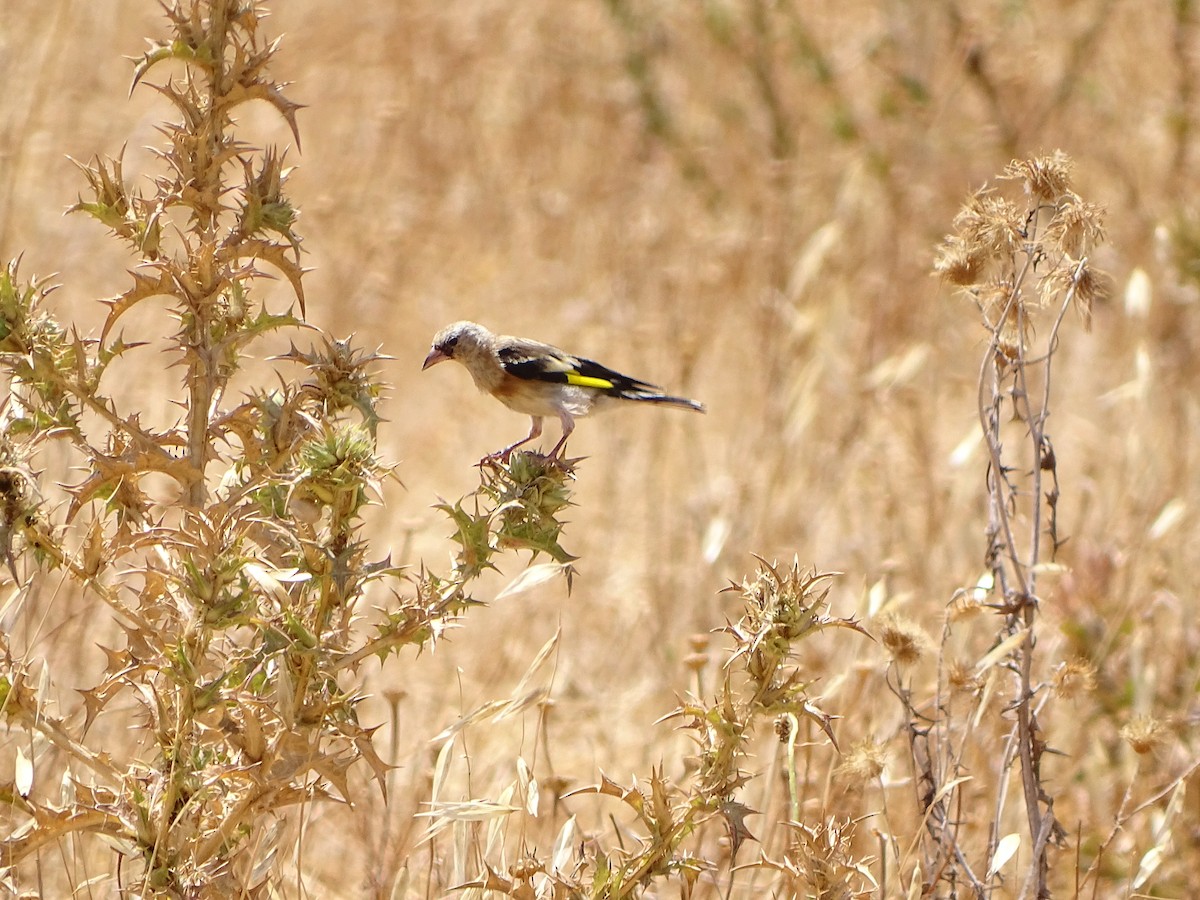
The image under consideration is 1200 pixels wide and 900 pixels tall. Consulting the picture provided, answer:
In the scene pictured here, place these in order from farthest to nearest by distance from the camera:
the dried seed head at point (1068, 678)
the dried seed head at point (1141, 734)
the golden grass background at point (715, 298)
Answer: the golden grass background at point (715, 298) < the dried seed head at point (1141, 734) < the dried seed head at point (1068, 678)

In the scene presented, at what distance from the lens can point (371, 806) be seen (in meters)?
3.51

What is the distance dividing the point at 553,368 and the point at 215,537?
7.01 feet

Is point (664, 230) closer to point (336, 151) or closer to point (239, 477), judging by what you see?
point (336, 151)

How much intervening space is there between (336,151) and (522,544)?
24.7 feet

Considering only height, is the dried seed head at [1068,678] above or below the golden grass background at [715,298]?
below

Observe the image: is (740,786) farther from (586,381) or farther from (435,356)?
(435,356)

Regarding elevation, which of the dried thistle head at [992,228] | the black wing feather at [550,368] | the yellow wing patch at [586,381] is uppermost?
the black wing feather at [550,368]

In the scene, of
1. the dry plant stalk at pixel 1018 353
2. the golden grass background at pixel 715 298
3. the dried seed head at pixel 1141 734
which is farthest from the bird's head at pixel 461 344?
the dried seed head at pixel 1141 734

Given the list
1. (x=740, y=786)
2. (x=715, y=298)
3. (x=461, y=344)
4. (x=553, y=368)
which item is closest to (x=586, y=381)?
(x=553, y=368)

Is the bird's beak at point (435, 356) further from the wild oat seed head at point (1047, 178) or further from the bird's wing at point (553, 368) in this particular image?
the wild oat seed head at point (1047, 178)

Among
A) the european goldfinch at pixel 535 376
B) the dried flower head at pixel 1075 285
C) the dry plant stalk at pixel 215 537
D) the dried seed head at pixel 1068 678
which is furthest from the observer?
the european goldfinch at pixel 535 376

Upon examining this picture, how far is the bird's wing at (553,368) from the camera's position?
4.44 m

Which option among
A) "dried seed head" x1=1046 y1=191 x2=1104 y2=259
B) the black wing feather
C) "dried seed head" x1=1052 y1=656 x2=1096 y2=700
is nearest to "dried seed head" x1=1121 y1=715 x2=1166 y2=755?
"dried seed head" x1=1052 y1=656 x2=1096 y2=700

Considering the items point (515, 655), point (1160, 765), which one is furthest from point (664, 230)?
point (1160, 765)
